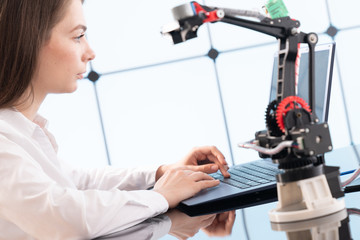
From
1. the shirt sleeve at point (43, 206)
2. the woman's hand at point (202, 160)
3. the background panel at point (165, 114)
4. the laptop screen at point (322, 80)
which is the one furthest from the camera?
the background panel at point (165, 114)

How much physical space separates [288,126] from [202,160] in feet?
1.97

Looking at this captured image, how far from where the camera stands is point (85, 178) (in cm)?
143

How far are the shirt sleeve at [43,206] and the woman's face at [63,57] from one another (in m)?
0.21

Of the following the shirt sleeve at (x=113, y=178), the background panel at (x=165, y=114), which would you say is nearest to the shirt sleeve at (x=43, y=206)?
the shirt sleeve at (x=113, y=178)

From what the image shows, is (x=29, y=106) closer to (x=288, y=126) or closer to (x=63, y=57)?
(x=63, y=57)

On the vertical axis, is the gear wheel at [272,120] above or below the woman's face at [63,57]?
below

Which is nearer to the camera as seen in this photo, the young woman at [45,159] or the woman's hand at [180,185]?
the young woman at [45,159]

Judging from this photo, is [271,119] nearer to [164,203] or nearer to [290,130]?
[290,130]

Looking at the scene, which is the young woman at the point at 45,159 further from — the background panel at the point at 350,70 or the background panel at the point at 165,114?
the background panel at the point at 350,70

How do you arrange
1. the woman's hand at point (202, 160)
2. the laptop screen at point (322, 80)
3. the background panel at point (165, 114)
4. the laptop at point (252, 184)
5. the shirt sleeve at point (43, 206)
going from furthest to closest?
the background panel at point (165, 114) < the woman's hand at point (202, 160) < the laptop screen at point (322, 80) < the laptop at point (252, 184) < the shirt sleeve at point (43, 206)

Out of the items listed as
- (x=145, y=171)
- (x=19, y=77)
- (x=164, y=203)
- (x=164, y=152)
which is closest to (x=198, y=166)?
(x=145, y=171)

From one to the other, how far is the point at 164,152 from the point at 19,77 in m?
2.35

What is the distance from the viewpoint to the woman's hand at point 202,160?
133cm

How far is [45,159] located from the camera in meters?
1.07
